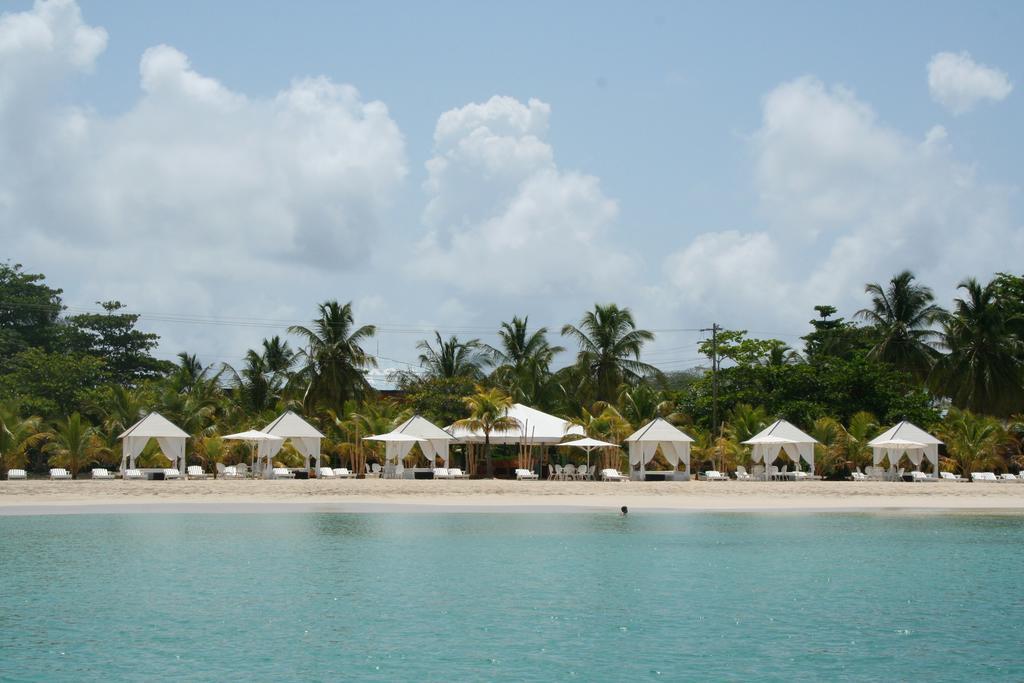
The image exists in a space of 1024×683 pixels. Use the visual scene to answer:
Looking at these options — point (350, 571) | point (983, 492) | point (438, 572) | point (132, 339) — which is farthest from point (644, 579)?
point (132, 339)

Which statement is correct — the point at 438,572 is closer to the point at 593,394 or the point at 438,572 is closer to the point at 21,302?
the point at 593,394

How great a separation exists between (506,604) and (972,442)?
27.9 metres

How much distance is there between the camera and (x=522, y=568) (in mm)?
16469

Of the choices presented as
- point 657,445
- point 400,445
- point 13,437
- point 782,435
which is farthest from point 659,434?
point 13,437

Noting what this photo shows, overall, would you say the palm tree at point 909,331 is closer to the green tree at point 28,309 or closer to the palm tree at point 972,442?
the palm tree at point 972,442

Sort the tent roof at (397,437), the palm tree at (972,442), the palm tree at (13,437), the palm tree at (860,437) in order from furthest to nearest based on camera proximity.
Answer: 1. the palm tree at (860,437)
2. the palm tree at (972,442)
3. the tent roof at (397,437)
4. the palm tree at (13,437)

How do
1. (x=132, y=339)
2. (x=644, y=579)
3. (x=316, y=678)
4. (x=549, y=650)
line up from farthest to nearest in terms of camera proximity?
(x=132, y=339) → (x=644, y=579) → (x=549, y=650) → (x=316, y=678)

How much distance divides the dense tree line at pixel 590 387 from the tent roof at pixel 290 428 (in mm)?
3216

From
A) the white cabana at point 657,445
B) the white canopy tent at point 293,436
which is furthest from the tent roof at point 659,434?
the white canopy tent at point 293,436

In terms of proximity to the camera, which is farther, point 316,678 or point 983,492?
point 983,492

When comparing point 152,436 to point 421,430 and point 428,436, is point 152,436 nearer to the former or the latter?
point 421,430

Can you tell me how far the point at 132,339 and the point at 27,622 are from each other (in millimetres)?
46047

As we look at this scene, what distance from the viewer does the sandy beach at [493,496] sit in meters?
27.6

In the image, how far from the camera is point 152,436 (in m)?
31.3
